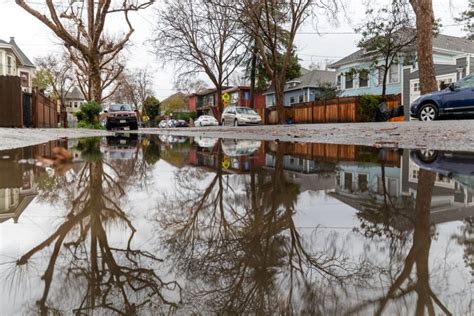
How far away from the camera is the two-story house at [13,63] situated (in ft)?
143

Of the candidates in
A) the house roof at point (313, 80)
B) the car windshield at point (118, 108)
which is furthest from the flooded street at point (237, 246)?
the house roof at point (313, 80)

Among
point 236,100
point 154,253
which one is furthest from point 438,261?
point 236,100

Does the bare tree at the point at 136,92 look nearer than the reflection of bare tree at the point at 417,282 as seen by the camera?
No

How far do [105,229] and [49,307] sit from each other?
98 centimetres

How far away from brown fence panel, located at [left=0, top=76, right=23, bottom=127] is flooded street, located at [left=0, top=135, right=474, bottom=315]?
12242 millimetres

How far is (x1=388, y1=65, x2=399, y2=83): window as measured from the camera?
33.4 m

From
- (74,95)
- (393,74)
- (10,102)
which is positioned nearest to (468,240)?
(10,102)

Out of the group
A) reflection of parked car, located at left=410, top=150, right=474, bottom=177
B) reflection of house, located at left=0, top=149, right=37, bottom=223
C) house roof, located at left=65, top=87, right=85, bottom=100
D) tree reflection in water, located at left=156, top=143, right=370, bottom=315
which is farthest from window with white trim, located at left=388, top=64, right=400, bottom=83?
house roof, located at left=65, top=87, right=85, bottom=100

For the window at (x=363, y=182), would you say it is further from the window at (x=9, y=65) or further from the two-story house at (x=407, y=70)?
the window at (x=9, y=65)

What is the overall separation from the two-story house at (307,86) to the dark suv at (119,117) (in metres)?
21.8

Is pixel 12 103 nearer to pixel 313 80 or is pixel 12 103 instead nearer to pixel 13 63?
pixel 313 80

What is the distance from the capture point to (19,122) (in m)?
15.2

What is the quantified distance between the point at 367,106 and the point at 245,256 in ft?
89.9

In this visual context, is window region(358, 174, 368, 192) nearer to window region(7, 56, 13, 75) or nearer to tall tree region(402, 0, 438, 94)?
tall tree region(402, 0, 438, 94)
